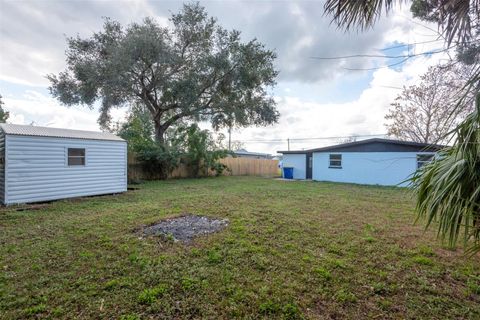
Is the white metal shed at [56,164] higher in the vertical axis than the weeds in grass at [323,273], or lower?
higher

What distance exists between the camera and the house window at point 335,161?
1295cm

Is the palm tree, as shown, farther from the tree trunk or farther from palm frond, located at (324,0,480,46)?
the tree trunk

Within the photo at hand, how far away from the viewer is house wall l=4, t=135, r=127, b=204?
604cm

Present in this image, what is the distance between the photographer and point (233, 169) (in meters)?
17.8

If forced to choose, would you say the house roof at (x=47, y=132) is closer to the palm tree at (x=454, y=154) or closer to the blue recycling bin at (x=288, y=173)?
the palm tree at (x=454, y=154)

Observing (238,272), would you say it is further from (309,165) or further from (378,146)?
(309,165)

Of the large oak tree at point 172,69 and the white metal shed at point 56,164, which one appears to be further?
the large oak tree at point 172,69

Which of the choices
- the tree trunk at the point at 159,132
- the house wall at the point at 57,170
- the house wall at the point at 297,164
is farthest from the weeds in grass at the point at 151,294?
the house wall at the point at 297,164

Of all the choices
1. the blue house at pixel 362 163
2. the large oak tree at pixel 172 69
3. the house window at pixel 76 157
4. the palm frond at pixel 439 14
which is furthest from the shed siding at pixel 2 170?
the blue house at pixel 362 163

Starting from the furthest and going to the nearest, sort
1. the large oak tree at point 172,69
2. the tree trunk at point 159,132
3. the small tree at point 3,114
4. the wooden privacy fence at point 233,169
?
the tree trunk at point 159,132 < the small tree at point 3,114 < the wooden privacy fence at point 233,169 < the large oak tree at point 172,69

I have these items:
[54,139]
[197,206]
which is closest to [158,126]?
[54,139]

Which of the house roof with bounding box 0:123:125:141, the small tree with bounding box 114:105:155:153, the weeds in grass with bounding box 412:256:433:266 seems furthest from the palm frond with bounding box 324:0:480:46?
the small tree with bounding box 114:105:155:153

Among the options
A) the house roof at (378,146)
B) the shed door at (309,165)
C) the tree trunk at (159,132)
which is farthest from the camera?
the shed door at (309,165)

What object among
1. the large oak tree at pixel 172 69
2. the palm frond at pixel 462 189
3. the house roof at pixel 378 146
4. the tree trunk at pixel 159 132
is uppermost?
the large oak tree at pixel 172 69
